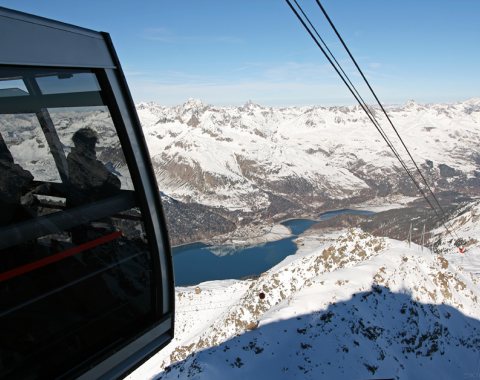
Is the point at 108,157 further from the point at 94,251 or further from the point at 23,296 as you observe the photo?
the point at 23,296

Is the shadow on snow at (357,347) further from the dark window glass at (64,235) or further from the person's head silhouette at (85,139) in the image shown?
the person's head silhouette at (85,139)

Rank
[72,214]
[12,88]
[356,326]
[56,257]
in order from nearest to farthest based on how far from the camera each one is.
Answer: [12,88] → [56,257] → [72,214] → [356,326]

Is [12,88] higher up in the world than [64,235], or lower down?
higher up

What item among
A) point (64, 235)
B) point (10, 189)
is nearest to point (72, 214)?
point (64, 235)

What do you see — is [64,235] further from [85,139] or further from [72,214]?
[85,139]

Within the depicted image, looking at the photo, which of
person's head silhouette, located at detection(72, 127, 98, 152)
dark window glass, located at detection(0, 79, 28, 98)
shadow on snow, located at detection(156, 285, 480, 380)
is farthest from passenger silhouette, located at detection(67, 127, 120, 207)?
shadow on snow, located at detection(156, 285, 480, 380)

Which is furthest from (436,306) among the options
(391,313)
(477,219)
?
(477,219)

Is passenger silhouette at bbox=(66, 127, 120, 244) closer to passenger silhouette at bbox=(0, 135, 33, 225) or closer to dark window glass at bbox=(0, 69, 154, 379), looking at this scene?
dark window glass at bbox=(0, 69, 154, 379)
